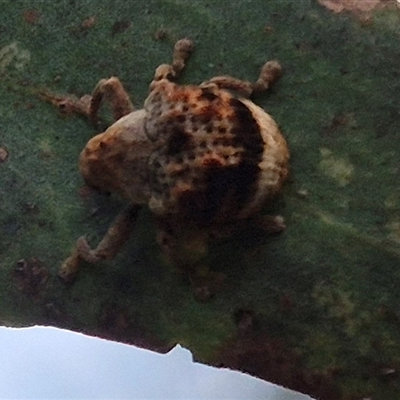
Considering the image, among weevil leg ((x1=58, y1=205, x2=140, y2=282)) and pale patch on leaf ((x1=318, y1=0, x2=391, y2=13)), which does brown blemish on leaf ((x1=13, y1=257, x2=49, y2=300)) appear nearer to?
weevil leg ((x1=58, y1=205, x2=140, y2=282))

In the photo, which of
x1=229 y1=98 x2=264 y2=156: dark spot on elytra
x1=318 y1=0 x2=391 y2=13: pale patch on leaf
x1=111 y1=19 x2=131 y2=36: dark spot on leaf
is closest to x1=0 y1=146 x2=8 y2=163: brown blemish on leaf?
x1=111 y1=19 x2=131 y2=36: dark spot on leaf

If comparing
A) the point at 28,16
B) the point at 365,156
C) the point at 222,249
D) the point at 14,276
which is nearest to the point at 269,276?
the point at 222,249

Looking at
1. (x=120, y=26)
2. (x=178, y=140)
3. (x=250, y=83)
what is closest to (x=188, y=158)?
(x=178, y=140)

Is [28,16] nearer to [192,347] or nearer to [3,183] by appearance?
[3,183]

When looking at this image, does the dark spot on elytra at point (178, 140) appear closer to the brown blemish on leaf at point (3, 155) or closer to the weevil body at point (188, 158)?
the weevil body at point (188, 158)

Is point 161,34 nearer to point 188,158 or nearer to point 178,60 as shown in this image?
point 178,60

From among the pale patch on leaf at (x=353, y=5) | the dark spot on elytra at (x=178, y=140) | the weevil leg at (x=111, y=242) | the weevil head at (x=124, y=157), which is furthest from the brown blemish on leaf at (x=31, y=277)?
the pale patch on leaf at (x=353, y=5)
